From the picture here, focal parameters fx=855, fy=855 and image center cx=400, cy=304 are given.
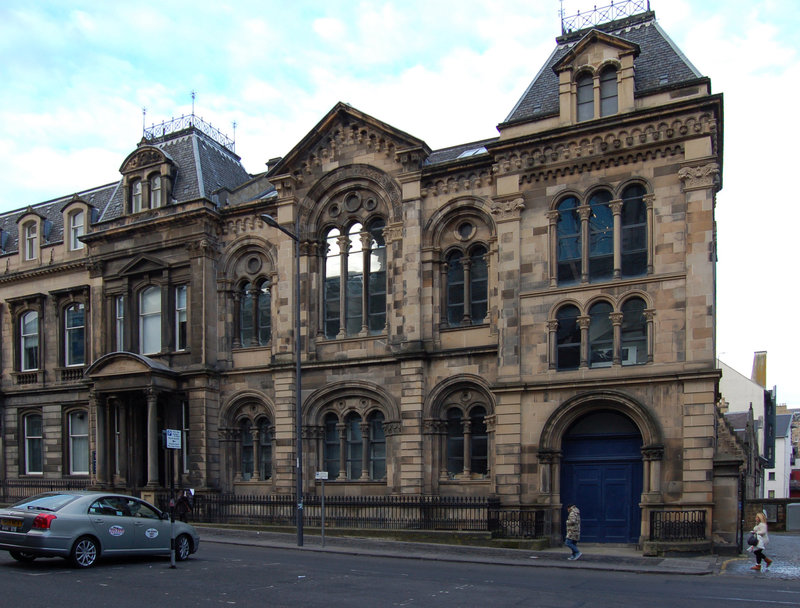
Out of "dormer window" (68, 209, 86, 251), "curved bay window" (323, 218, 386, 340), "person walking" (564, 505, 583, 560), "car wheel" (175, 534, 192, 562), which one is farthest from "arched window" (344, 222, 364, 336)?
"dormer window" (68, 209, 86, 251)

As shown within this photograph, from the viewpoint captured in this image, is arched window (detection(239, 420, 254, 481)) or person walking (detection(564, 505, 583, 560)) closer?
person walking (detection(564, 505, 583, 560))

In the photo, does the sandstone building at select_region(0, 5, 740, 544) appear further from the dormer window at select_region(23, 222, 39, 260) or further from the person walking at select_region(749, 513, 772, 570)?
the person walking at select_region(749, 513, 772, 570)

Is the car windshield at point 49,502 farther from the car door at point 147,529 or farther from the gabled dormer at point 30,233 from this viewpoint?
the gabled dormer at point 30,233

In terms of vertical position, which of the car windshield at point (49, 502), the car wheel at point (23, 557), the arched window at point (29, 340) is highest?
the arched window at point (29, 340)

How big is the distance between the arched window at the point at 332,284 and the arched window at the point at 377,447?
3.43 metres

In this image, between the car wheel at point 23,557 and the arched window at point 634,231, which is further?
the arched window at point 634,231

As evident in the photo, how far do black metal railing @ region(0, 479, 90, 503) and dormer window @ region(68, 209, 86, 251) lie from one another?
1001cm

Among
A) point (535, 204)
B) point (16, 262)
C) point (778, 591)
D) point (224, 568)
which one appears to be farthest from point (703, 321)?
point (16, 262)

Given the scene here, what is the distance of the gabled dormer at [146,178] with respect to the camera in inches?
1342

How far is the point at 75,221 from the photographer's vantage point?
37750 millimetres

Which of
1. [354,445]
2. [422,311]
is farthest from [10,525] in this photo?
[422,311]

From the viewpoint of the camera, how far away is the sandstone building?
2408 cm

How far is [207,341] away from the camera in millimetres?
32031

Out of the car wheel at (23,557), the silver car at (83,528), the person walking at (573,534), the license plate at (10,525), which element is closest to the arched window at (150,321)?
the silver car at (83,528)
